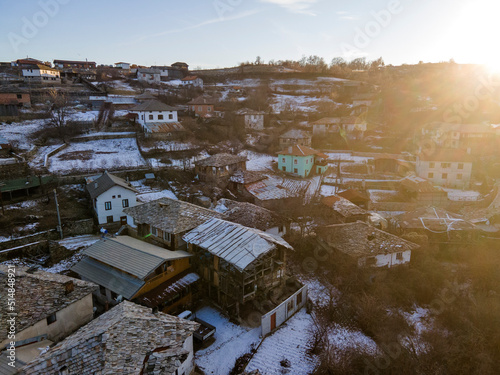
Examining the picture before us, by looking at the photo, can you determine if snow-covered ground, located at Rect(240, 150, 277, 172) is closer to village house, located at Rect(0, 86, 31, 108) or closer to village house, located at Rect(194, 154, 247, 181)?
village house, located at Rect(194, 154, 247, 181)

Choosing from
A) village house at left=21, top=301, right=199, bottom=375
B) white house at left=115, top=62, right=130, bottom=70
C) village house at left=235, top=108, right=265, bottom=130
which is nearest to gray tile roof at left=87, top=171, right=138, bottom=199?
village house at left=21, top=301, right=199, bottom=375

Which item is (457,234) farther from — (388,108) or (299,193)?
(388,108)

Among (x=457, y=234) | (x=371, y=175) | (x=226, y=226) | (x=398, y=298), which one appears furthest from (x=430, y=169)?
(x=226, y=226)

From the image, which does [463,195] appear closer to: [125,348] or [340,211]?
[340,211]

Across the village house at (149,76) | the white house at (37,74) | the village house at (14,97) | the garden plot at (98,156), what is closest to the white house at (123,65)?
the village house at (149,76)

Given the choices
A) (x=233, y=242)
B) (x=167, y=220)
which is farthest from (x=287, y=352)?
(x=167, y=220)
